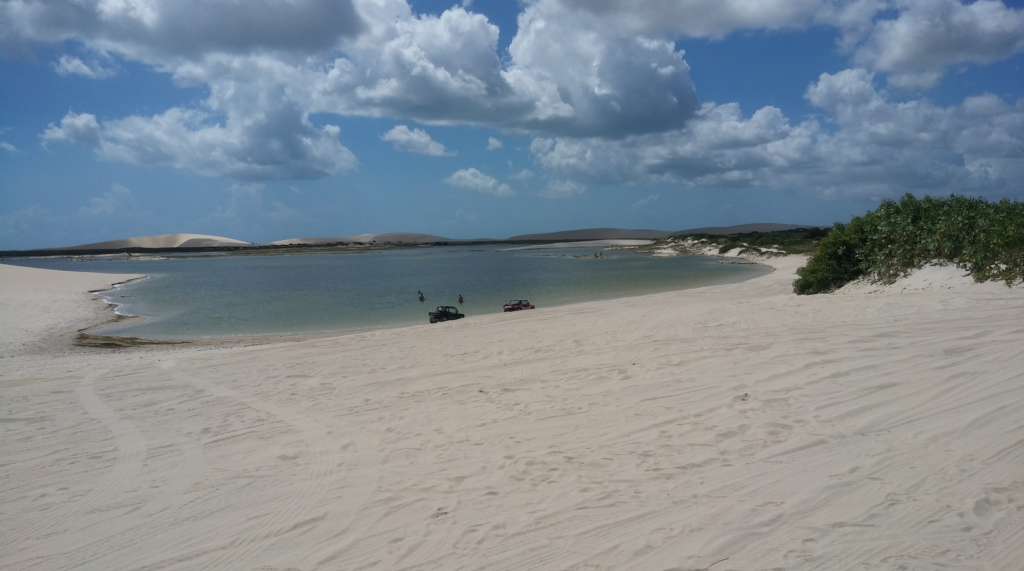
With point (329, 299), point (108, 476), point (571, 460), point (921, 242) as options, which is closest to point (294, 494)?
point (108, 476)

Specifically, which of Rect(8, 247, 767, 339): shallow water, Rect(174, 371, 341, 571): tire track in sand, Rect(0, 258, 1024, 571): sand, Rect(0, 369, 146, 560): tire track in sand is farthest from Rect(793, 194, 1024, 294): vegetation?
Rect(0, 369, 146, 560): tire track in sand

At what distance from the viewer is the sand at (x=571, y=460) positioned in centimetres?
471

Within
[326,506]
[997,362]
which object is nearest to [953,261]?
[997,362]

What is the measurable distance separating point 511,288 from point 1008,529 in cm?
4334

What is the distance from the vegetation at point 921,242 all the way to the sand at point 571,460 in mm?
3335

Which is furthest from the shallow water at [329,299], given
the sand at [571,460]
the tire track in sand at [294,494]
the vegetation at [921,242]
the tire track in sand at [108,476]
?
the tire track in sand at [294,494]

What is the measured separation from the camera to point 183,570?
15.8 feet

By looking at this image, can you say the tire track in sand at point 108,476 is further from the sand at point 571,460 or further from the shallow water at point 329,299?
the shallow water at point 329,299

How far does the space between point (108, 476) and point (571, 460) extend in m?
5.10

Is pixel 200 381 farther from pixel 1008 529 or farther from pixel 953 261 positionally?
pixel 953 261

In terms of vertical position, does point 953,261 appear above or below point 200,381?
above

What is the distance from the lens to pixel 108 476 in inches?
274

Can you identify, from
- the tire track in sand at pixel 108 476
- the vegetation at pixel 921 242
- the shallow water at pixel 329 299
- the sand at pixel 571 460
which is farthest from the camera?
the shallow water at pixel 329 299

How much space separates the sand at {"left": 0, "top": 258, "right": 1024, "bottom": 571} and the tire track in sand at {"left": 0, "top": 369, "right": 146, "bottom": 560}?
3cm
